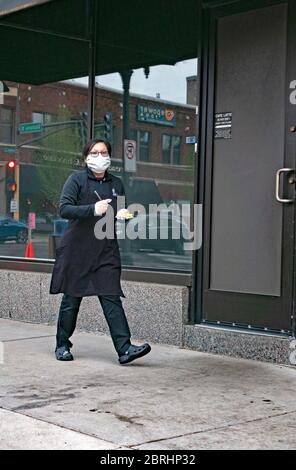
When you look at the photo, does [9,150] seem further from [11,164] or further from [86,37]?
[86,37]

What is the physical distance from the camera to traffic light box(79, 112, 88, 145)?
8.06m

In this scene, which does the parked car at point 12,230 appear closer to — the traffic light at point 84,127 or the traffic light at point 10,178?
the traffic light at point 10,178

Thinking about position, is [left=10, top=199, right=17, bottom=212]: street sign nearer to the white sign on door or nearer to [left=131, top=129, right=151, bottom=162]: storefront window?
[left=131, top=129, right=151, bottom=162]: storefront window

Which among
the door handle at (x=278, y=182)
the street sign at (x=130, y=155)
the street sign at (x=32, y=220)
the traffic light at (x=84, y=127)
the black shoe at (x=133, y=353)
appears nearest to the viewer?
the black shoe at (x=133, y=353)

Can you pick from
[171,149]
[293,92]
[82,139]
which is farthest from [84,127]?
[293,92]

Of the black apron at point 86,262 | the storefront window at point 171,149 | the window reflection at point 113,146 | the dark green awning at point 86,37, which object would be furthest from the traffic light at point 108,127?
the black apron at point 86,262

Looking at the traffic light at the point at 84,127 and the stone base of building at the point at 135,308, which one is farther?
the traffic light at the point at 84,127

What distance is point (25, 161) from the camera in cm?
894

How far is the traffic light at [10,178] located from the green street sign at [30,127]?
1.47 ft

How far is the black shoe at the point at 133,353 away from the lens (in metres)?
5.84

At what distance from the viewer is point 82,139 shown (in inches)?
321
